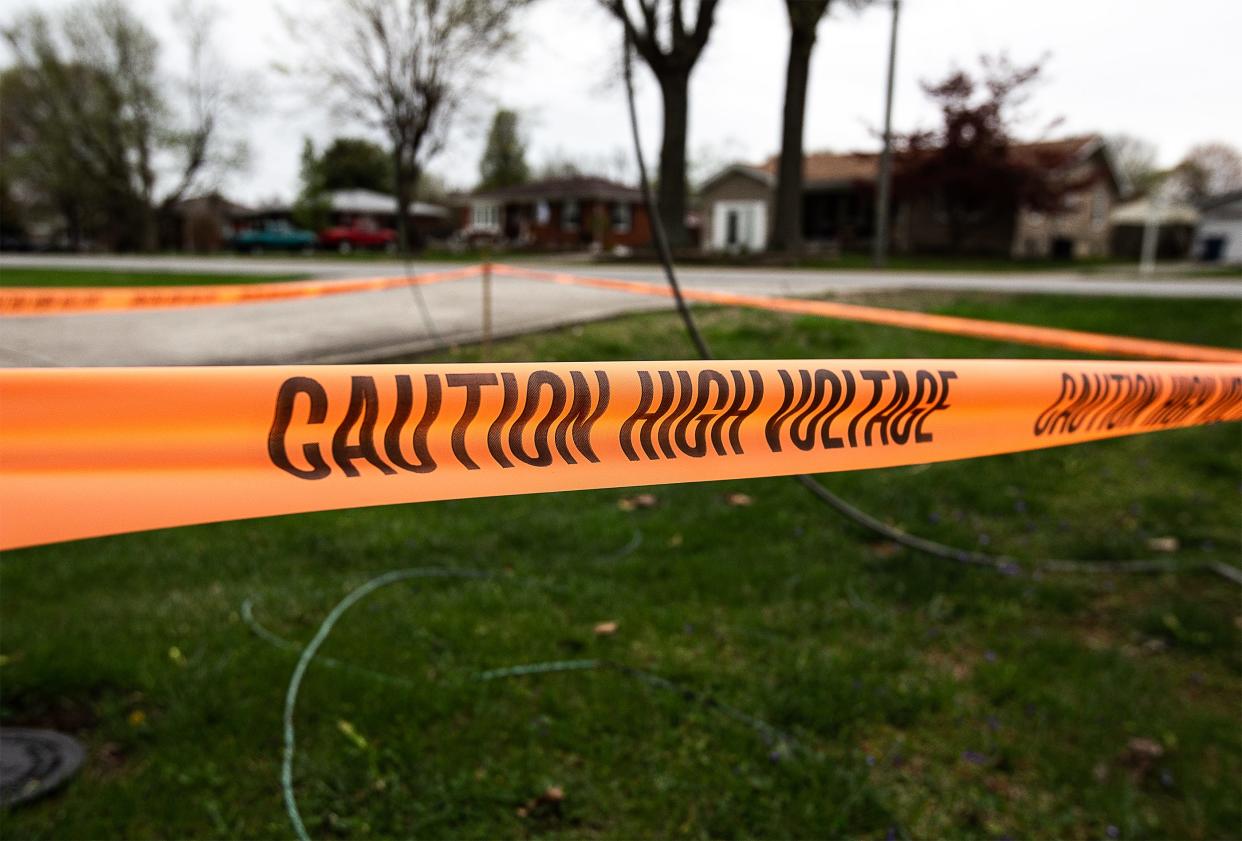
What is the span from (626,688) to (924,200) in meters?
33.4

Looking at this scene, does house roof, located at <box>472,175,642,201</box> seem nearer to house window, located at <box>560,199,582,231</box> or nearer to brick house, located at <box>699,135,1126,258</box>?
house window, located at <box>560,199,582,231</box>

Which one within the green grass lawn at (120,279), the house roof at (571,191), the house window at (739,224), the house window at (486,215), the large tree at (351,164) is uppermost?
the large tree at (351,164)

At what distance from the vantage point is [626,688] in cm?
276

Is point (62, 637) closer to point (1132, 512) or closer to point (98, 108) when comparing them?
point (1132, 512)

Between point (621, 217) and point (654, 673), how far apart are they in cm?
4615

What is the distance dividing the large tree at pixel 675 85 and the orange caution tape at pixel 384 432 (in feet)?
62.1

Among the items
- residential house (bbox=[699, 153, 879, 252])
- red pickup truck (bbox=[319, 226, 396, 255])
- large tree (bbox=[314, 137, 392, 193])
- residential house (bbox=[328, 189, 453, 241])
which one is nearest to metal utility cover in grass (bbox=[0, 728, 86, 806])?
residential house (bbox=[699, 153, 879, 252])

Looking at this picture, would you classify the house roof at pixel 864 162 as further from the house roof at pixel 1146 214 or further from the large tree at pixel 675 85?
the large tree at pixel 675 85

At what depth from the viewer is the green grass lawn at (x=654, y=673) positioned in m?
2.27

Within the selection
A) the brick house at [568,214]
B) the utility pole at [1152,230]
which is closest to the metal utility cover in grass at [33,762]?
the utility pole at [1152,230]

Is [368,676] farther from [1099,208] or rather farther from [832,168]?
[1099,208]

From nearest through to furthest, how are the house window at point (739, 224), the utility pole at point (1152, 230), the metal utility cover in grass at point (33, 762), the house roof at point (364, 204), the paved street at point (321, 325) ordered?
1. the metal utility cover in grass at point (33, 762)
2. the paved street at point (321, 325)
3. the utility pole at point (1152, 230)
4. the house window at point (739, 224)
5. the house roof at point (364, 204)

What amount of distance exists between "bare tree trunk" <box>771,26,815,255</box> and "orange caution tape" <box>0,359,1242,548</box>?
2236cm

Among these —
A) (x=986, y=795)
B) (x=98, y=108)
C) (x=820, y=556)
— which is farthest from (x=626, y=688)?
(x=98, y=108)
